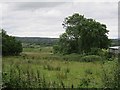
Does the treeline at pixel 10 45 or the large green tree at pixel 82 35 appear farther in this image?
the large green tree at pixel 82 35

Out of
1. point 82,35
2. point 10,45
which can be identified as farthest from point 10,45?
point 82,35

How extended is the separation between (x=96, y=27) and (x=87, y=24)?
66.5 inches

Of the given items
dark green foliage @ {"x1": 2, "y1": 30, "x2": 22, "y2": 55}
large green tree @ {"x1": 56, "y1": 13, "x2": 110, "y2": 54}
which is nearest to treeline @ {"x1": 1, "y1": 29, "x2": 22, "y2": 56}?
dark green foliage @ {"x1": 2, "y1": 30, "x2": 22, "y2": 55}

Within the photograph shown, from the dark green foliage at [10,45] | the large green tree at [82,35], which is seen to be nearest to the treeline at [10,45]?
the dark green foliage at [10,45]

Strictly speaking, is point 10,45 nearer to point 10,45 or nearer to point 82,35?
point 10,45

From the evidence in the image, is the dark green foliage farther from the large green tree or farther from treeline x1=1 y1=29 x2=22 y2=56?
the large green tree

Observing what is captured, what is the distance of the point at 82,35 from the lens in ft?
132

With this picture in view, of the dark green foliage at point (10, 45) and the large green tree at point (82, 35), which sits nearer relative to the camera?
the dark green foliage at point (10, 45)

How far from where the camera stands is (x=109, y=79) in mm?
8469

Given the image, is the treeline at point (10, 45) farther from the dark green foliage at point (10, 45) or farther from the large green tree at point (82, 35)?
the large green tree at point (82, 35)

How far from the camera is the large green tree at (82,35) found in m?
40.1

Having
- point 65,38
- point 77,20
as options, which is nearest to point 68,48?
point 65,38

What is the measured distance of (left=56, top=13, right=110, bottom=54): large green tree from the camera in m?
40.1

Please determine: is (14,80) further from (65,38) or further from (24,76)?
(65,38)
